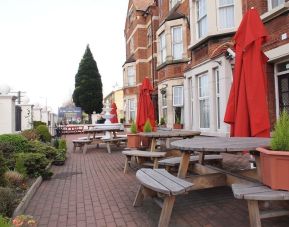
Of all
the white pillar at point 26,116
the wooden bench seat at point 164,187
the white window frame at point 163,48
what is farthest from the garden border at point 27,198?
the white window frame at point 163,48

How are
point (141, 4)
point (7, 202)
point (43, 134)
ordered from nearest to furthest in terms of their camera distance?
1. point (7, 202)
2. point (43, 134)
3. point (141, 4)

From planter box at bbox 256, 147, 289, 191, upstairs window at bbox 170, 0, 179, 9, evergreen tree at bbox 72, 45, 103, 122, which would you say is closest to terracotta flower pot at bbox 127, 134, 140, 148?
planter box at bbox 256, 147, 289, 191

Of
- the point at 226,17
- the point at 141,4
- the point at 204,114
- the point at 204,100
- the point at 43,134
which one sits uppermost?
the point at 141,4

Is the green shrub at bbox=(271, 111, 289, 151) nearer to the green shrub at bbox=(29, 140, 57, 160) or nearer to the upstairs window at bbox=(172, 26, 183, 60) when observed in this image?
the green shrub at bbox=(29, 140, 57, 160)

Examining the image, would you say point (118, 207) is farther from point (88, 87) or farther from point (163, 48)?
point (88, 87)

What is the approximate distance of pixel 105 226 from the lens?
170 inches

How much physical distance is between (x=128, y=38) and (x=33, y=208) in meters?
30.0

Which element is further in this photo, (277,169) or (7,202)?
(7,202)

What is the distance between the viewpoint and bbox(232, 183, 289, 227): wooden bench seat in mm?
3363

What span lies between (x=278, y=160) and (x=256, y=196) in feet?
1.51

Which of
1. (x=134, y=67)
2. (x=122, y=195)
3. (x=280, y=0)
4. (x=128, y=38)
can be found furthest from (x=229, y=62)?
(x=128, y=38)

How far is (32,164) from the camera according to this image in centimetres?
739

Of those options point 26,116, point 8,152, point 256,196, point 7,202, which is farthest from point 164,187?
point 26,116

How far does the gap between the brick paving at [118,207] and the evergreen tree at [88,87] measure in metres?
35.2
